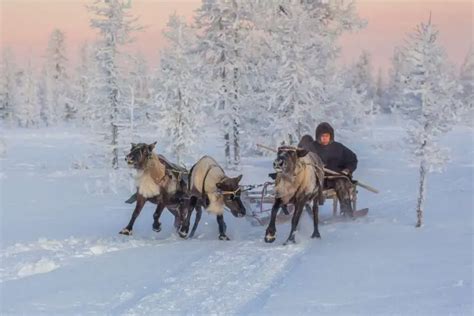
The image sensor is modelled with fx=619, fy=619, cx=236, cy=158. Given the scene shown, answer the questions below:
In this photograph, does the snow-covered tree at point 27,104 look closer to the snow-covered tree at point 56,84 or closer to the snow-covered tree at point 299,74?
the snow-covered tree at point 56,84

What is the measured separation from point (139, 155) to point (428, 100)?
6.24 meters

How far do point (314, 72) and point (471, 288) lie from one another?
64.5 feet

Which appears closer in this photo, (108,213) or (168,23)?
(108,213)

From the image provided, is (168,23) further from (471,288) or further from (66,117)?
(66,117)

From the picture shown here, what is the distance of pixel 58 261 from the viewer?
26.9ft

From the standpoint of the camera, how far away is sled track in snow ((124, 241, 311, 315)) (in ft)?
20.1

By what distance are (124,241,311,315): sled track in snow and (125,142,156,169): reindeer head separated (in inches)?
84.8

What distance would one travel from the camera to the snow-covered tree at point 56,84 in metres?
89.2

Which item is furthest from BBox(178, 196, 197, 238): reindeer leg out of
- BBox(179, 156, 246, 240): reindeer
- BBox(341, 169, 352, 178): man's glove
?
BBox(341, 169, 352, 178): man's glove

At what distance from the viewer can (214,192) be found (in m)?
10.5

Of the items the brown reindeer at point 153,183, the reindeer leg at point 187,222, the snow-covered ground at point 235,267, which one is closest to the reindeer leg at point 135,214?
the brown reindeer at point 153,183

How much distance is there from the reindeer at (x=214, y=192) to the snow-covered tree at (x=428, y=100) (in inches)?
178

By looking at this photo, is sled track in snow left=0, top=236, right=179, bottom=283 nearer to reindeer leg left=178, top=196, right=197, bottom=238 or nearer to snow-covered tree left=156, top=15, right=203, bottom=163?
reindeer leg left=178, top=196, right=197, bottom=238

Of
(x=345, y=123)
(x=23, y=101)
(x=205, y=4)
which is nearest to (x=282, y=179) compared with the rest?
(x=345, y=123)
